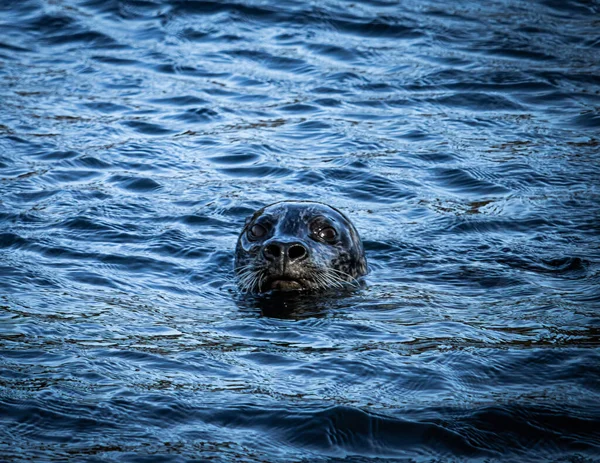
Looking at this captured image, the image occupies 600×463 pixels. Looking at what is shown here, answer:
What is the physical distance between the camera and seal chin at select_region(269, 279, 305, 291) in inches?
326

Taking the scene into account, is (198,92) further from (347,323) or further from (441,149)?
(347,323)

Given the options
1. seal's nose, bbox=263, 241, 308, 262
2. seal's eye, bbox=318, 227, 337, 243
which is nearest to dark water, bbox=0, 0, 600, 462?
seal's nose, bbox=263, 241, 308, 262

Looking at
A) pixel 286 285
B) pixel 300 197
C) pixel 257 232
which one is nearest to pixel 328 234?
pixel 257 232

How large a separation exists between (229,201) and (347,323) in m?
3.80

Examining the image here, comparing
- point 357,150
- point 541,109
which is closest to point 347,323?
point 357,150

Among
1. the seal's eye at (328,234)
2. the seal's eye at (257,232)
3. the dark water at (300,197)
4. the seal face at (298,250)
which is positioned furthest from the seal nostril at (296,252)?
the seal's eye at (257,232)

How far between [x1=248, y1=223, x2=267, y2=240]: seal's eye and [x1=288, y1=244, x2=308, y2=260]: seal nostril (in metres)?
0.59

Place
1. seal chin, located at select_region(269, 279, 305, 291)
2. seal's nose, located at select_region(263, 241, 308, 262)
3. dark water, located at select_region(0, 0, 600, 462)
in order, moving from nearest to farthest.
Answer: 1. dark water, located at select_region(0, 0, 600, 462)
2. seal's nose, located at select_region(263, 241, 308, 262)
3. seal chin, located at select_region(269, 279, 305, 291)

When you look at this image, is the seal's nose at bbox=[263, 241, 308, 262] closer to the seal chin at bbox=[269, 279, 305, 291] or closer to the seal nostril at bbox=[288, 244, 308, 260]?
the seal nostril at bbox=[288, 244, 308, 260]

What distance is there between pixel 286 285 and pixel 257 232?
2.48 feet

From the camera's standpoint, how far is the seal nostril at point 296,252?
26.9ft

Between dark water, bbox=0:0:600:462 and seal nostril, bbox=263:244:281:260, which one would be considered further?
seal nostril, bbox=263:244:281:260

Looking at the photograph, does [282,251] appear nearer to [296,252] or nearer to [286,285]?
[296,252]

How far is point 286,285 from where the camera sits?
8.30 m
